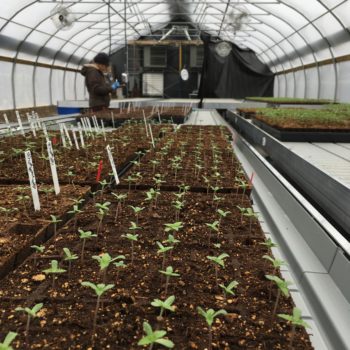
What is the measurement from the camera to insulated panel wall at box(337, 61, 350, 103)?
13.0 m

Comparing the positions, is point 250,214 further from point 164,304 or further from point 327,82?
point 327,82

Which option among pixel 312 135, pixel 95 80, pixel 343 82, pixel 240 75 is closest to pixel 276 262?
pixel 312 135

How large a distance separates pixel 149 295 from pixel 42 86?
1678cm

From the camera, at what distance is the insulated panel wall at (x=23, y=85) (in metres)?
14.1

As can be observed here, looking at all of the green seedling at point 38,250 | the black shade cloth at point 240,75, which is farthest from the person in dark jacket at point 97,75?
the black shade cloth at point 240,75

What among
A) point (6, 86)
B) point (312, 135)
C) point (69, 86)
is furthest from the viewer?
point (69, 86)

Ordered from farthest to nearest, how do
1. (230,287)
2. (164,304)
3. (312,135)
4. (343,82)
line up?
(343,82), (312,135), (230,287), (164,304)

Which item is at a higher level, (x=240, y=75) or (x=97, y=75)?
(x=240, y=75)

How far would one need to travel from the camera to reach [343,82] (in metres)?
13.5

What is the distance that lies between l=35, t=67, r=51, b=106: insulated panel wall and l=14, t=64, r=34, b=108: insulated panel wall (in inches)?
20.7

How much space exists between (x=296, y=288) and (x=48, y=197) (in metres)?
1.47

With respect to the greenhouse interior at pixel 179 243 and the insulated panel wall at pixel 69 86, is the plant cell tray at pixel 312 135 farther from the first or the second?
the insulated panel wall at pixel 69 86

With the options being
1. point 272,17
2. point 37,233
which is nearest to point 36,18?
point 272,17

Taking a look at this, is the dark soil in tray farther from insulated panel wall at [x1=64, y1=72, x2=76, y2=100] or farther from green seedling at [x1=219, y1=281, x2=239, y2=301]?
insulated panel wall at [x1=64, y1=72, x2=76, y2=100]
